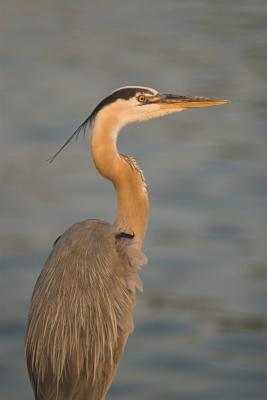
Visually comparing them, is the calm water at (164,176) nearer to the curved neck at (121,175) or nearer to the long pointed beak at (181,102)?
the curved neck at (121,175)

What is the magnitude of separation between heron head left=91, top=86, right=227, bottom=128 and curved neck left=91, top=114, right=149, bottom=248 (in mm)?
41

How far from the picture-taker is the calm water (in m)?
8.20

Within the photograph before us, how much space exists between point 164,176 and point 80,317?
4.27m

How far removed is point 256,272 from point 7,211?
84.7 inches

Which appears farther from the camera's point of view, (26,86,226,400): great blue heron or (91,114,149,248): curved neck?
(91,114,149,248): curved neck

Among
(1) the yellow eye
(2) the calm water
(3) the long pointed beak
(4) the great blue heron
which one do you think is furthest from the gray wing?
(2) the calm water

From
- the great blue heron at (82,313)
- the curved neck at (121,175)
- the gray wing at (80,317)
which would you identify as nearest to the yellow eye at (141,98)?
the curved neck at (121,175)

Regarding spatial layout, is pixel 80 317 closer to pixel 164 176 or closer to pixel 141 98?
pixel 141 98

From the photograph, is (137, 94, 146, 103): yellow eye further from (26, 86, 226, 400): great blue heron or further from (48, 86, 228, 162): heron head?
(26, 86, 226, 400): great blue heron

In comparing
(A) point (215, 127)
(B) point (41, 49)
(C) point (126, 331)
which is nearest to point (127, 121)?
(C) point (126, 331)

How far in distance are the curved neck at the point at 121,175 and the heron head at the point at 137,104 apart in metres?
0.04

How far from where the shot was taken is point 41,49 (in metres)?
14.6

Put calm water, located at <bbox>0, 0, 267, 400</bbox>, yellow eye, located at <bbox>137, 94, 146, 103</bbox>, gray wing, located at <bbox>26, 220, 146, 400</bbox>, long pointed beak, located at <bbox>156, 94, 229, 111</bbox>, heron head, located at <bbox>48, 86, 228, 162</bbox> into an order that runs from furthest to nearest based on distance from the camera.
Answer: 1. calm water, located at <bbox>0, 0, 267, 400</bbox>
2. long pointed beak, located at <bbox>156, 94, 229, 111</bbox>
3. yellow eye, located at <bbox>137, 94, 146, 103</bbox>
4. heron head, located at <bbox>48, 86, 228, 162</bbox>
5. gray wing, located at <bbox>26, 220, 146, 400</bbox>

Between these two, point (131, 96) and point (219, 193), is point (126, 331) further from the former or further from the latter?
point (219, 193)
